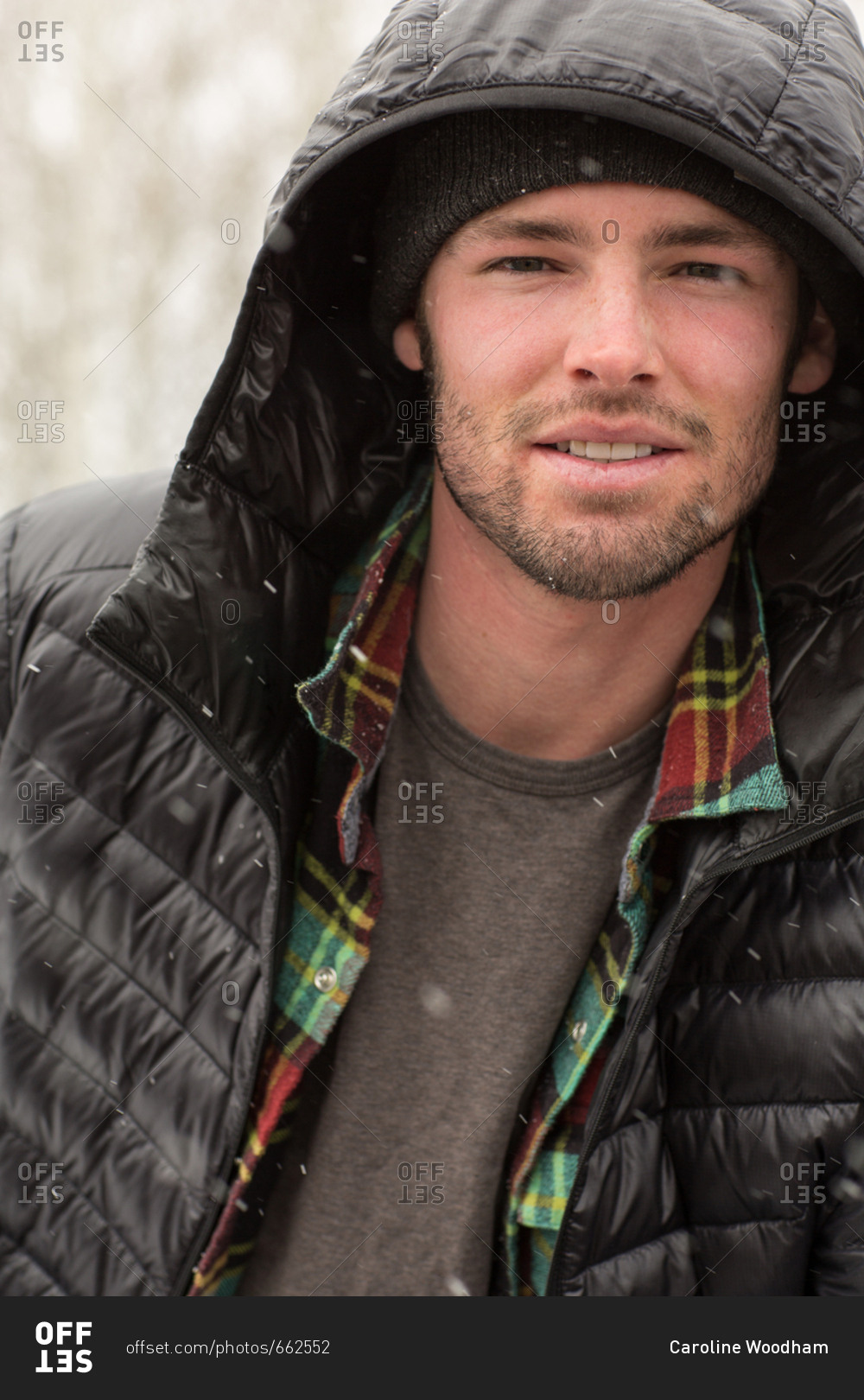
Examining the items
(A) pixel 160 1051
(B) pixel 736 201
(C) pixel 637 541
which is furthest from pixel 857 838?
(A) pixel 160 1051

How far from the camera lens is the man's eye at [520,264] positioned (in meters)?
1.58

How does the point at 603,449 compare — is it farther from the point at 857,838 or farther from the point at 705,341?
the point at 857,838

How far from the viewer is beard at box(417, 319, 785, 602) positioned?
160 cm

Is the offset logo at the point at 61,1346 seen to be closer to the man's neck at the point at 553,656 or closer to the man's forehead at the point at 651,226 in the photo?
the man's neck at the point at 553,656

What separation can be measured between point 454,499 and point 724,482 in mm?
420

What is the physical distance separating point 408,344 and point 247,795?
0.83 meters

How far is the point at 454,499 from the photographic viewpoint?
1.75m

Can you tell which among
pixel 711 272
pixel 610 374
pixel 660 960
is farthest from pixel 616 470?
pixel 660 960

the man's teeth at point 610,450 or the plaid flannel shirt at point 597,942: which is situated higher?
the man's teeth at point 610,450

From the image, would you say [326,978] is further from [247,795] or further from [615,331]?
[615,331]

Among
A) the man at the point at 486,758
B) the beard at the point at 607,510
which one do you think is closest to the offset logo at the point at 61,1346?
the man at the point at 486,758

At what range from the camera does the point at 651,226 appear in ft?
4.87

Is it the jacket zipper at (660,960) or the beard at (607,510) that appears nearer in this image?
the jacket zipper at (660,960)

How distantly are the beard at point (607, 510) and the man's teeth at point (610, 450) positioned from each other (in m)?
0.05
